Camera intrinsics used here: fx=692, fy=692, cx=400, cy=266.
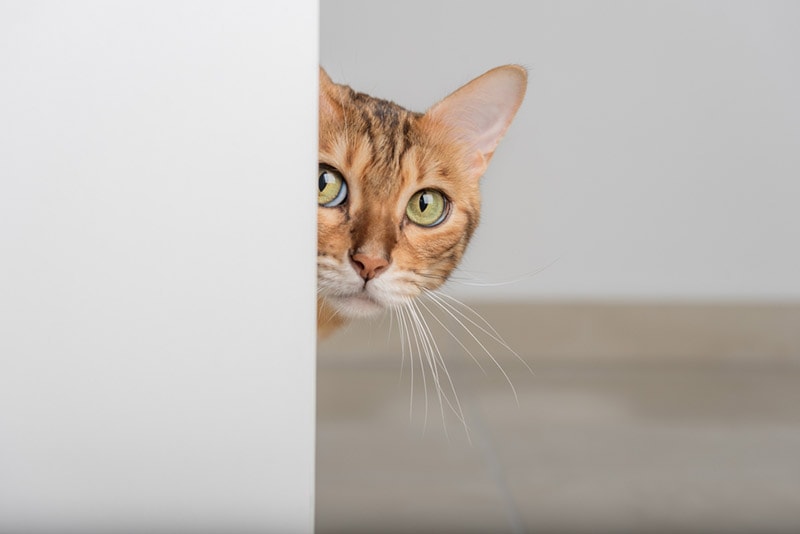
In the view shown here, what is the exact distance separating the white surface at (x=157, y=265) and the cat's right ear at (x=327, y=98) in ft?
0.37

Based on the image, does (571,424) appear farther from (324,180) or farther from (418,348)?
(324,180)

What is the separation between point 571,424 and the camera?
824mm

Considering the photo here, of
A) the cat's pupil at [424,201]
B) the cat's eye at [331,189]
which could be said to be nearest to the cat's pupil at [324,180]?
the cat's eye at [331,189]

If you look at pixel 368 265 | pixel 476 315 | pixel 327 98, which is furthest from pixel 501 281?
pixel 327 98

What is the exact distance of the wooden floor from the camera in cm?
77

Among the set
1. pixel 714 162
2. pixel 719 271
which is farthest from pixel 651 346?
pixel 714 162

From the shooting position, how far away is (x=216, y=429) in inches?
23.9

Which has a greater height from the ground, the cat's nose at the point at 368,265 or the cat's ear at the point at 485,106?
the cat's ear at the point at 485,106

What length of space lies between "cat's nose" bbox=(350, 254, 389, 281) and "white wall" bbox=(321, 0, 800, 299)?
0.31 feet

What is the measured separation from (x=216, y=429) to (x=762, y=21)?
0.71m

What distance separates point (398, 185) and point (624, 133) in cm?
25

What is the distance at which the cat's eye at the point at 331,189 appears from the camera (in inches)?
27.8

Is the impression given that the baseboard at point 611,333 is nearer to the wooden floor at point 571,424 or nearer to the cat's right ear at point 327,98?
the wooden floor at point 571,424

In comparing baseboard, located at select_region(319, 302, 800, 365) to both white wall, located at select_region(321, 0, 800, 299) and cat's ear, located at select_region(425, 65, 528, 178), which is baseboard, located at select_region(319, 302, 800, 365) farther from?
cat's ear, located at select_region(425, 65, 528, 178)
